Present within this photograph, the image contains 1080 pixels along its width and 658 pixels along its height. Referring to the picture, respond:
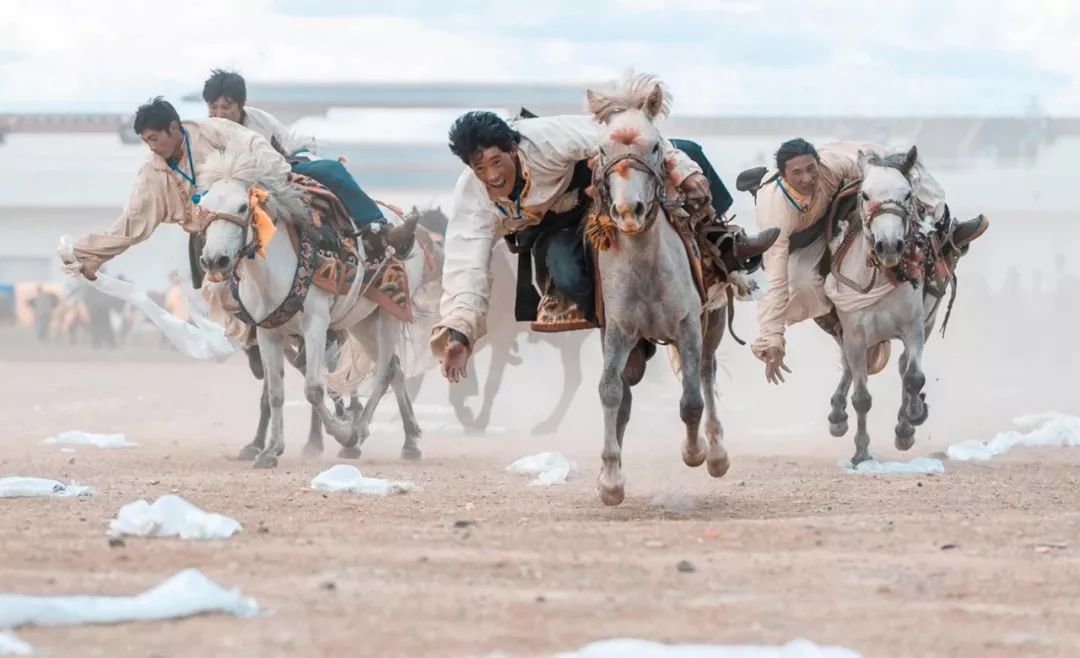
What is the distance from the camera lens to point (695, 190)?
9180 millimetres

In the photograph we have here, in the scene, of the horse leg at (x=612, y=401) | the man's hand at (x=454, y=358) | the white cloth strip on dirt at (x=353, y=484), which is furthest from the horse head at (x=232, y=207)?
the horse leg at (x=612, y=401)

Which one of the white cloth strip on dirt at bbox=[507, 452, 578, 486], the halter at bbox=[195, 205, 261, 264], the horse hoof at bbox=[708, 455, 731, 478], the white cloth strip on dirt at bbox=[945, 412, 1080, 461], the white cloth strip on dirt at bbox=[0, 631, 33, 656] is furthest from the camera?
the white cloth strip on dirt at bbox=[945, 412, 1080, 461]

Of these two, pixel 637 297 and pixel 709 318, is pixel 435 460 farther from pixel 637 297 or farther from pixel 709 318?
pixel 637 297

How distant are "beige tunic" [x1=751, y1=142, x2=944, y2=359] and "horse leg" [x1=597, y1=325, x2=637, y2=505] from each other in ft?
9.52

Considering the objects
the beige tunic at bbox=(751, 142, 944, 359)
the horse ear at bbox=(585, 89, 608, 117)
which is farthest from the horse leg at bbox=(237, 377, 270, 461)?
the horse ear at bbox=(585, 89, 608, 117)

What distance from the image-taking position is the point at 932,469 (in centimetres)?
1228

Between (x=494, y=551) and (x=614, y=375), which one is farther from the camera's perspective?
(x=614, y=375)

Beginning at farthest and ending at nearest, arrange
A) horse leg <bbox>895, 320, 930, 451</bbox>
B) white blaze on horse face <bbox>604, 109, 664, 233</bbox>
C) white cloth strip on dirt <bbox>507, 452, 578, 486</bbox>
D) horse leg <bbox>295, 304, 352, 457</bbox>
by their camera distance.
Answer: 1. horse leg <bbox>295, 304, 352, 457</bbox>
2. horse leg <bbox>895, 320, 930, 451</bbox>
3. white cloth strip on dirt <bbox>507, 452, 578, 486</bbox>
4. white blaze on horse face <bbox>604, 109, 664, 233</bbox>

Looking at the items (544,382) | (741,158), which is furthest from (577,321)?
(741,158)

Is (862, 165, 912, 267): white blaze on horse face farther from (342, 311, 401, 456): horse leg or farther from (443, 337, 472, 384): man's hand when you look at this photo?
(342, 311, 401, 456): horse leg

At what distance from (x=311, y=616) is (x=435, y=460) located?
8286 mm

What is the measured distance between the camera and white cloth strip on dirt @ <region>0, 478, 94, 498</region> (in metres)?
10.2

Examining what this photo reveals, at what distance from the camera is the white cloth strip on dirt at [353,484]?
10.6 meters

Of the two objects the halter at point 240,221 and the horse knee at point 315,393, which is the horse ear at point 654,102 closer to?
the halter at point 240,221
